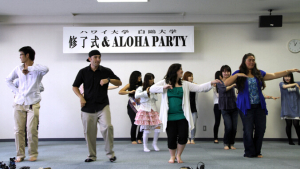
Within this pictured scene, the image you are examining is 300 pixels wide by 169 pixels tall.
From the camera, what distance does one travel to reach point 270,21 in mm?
6496

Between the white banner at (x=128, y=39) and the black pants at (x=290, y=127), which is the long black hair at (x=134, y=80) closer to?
the white banner at (x=128, y=39)

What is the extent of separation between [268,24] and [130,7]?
320 cm

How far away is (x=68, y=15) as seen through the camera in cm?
680

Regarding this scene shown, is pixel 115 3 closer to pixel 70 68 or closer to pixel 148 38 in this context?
pixel 148 38

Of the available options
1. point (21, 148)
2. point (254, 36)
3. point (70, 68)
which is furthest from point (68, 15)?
point (254, 36)

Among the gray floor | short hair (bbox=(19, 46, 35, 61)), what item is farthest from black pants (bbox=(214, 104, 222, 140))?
short hair (bbox=(19, 46, 35, 61))

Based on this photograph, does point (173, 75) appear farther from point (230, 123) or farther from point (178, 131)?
point (230, 123)

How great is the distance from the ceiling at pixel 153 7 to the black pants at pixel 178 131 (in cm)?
299

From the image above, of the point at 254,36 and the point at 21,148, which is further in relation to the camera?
the point at 254,36

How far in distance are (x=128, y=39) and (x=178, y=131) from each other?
3.42 metres

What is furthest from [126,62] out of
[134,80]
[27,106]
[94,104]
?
[27,106]

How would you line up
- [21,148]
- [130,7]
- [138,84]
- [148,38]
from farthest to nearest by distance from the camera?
1. [148,38]
2. [130,7]
3. [138,84]
4. [21,148]

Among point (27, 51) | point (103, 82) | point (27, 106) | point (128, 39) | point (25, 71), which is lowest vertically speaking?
point (27, 106)

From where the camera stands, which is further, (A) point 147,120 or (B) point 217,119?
(B) point 217,119
